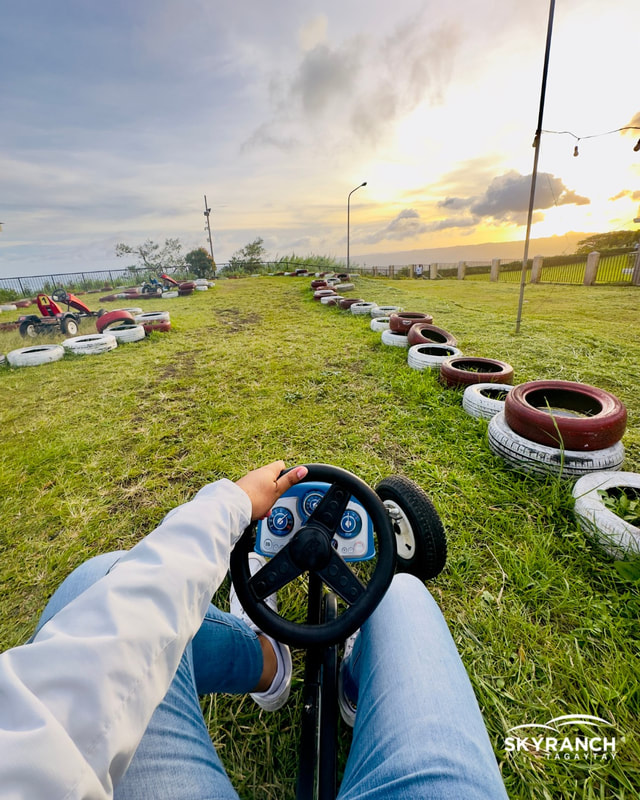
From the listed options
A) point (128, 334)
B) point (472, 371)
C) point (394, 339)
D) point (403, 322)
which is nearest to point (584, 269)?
point (403, 322)

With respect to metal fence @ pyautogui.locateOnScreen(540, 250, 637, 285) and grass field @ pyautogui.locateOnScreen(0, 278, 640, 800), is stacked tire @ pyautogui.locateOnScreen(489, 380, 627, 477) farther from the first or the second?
metal fence @ pyautogui.locateOnScreen(540, 250, 637, 285)

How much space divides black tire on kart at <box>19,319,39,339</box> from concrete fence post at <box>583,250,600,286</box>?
58.1ft

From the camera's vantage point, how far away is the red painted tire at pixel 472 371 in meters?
3.27

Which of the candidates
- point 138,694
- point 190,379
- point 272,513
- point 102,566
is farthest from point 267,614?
point 190,379

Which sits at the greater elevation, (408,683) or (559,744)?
(408,683)

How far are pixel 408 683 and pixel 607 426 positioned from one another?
1.99m

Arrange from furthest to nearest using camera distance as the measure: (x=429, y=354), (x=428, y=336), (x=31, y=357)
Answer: (x=31, y=357) → (x=428, y=336) → (x=429, y=354)

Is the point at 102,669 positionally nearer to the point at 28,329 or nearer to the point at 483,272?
the point at 28,329

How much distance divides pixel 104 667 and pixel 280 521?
2.53ft

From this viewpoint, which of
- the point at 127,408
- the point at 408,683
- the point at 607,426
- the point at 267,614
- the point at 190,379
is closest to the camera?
the point at 408,683

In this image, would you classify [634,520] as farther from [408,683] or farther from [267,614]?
[267,614]

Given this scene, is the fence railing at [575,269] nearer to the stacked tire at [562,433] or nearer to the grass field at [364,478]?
the grass field at [364,478]

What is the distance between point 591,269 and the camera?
12664 mm

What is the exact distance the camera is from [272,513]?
1325mm
